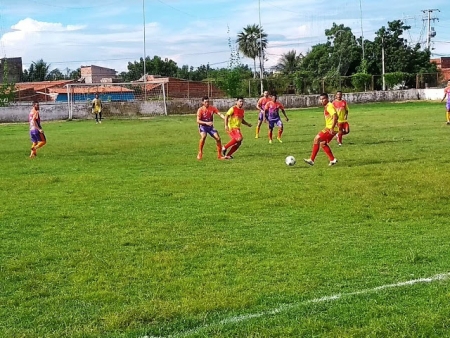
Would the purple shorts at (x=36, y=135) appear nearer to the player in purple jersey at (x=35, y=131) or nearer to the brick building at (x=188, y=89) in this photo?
the player in purple jersey at (x=35, y=131)

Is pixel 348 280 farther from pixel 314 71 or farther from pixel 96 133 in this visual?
pixel 314 71

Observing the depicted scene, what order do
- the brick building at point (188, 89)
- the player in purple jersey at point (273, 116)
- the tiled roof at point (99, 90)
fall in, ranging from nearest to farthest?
the player in purple jersey at point (273, 116) → the tiled roof at point (99, 90) → the brick building at point (188, 89)

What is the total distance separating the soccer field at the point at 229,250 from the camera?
5.41m

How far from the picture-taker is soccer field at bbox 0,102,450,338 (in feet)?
17.8

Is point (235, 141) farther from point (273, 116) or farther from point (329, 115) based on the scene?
point (273, 116)

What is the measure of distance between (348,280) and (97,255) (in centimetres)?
301

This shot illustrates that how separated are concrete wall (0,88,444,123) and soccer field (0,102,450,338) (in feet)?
96.9

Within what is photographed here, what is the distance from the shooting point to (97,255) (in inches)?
301

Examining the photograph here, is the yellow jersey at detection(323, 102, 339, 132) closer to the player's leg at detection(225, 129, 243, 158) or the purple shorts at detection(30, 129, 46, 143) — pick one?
the player's leg at detection(225, 129, 243, 158)

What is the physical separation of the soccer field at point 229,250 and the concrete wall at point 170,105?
1162 inches

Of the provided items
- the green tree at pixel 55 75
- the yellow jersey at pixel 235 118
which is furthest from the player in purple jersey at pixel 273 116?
the green tree at pixel 55 75

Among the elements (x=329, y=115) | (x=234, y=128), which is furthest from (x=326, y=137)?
(x=234, y=128)

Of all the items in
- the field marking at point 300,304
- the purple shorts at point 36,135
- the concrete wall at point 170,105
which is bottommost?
the field marking at point 300,304

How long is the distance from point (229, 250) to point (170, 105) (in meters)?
40.3
